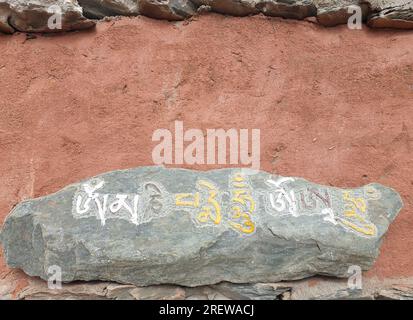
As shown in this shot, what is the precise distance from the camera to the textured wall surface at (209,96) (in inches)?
165

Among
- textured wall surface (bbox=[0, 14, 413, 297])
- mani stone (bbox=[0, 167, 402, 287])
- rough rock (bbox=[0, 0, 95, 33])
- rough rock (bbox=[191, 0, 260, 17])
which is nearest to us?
mani stone (bbox=[0, 167, 402, 287])

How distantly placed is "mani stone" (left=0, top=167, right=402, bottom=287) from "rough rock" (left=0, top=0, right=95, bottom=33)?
2.28 m

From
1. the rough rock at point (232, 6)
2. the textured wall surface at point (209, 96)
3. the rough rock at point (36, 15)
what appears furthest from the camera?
the rough rock at point (232, 6)

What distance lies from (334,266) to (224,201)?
35.3 inches

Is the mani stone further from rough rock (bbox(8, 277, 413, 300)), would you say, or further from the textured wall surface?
the textured wall surface

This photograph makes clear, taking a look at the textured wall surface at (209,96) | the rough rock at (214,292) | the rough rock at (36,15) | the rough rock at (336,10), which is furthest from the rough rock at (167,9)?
the rough rock at (214,292)

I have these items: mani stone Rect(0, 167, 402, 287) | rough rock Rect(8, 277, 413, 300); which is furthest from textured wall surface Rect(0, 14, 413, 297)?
rough rock Rect(8, 277, 413, 300)

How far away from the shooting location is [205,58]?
4.79 metres

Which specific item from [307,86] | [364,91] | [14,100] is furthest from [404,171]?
[14,100]

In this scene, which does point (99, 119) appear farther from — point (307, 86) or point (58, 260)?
point (307, 86)

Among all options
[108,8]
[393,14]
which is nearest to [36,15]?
[108,8]

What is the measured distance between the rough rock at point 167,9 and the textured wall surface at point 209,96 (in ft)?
0.33

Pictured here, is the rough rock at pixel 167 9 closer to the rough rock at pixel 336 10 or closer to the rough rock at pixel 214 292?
the rough rock at pixel 336 10

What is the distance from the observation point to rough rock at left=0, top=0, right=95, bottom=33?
4629mm
